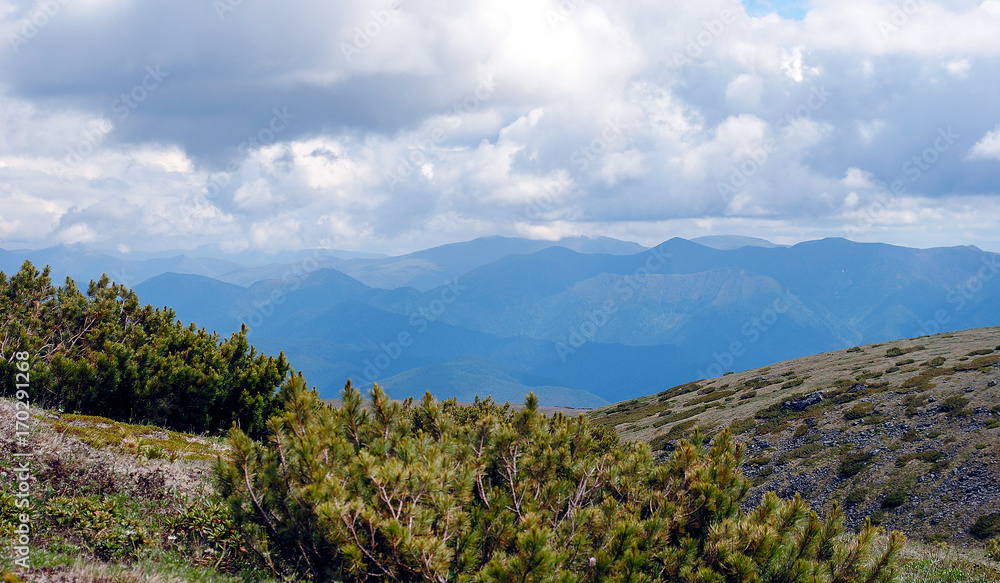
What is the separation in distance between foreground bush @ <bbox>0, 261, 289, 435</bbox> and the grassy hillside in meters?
22.0

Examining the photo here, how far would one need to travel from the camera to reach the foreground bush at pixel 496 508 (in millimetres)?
6012

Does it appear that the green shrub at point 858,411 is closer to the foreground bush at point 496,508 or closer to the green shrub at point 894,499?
the green shrub at point 894,499

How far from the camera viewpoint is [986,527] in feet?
80.5

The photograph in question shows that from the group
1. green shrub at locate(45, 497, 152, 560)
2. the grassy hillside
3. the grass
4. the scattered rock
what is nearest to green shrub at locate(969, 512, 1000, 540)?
the grassy hillside

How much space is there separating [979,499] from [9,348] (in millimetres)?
40082

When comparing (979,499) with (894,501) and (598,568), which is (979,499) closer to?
(894,501)

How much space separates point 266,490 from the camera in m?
6.40

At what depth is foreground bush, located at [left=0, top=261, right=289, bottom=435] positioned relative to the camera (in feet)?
55.1

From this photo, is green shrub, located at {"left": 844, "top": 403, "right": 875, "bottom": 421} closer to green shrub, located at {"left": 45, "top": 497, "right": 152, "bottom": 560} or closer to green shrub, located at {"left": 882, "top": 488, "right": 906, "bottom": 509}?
green shrub, located at {"left": 882, "top": 488, "right": 906, "bottom": 509}

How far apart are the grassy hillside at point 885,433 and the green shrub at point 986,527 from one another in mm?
310

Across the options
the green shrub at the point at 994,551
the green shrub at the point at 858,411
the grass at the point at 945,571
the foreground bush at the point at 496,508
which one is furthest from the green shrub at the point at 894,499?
the foreground bush at the point at 496,508

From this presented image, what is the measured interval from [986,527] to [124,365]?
115ft

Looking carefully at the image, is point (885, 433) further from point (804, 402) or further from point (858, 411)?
point (804, 402)

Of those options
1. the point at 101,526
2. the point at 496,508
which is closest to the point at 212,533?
the point at 101,526
